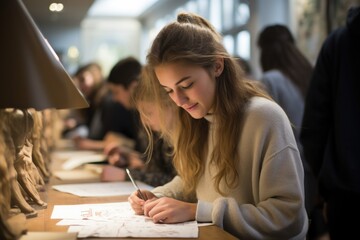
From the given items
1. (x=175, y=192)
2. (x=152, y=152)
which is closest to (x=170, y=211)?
(x=175, y=192)

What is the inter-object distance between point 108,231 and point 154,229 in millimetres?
114

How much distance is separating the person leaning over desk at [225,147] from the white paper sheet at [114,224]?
0.04 metres

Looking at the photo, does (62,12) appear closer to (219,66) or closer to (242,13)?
(219,66)

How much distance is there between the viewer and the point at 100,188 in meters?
2.13

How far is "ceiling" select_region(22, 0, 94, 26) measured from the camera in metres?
1.88

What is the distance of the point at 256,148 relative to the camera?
157 cm

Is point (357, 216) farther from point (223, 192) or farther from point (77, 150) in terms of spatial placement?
point (77, 150)

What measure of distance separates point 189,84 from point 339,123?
Result: 96cm

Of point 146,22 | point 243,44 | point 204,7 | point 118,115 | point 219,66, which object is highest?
point 204,7

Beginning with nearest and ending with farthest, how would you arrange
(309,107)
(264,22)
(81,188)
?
(81,188)
(309,107)
(264,22)

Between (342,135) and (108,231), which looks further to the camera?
(342,135)

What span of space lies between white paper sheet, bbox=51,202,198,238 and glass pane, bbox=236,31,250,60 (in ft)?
13.0

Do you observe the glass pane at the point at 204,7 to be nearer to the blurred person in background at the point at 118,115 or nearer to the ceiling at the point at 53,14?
the blurred person in background at the point at 118,115

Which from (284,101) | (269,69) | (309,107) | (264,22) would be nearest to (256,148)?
(309,107)
